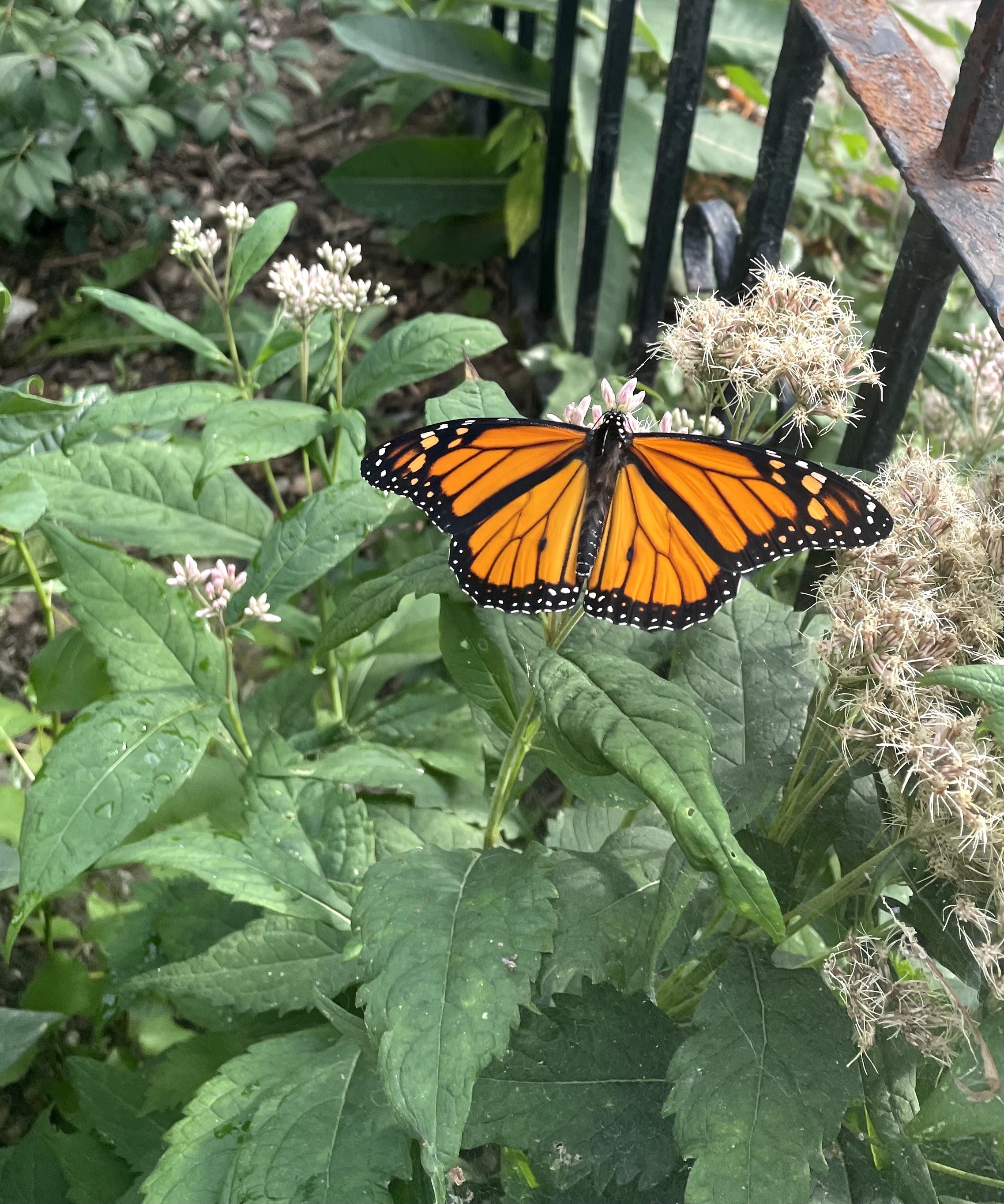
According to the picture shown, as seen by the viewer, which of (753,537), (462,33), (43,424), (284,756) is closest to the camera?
(753,537)

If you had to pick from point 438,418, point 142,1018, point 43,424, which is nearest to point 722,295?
point 438,418

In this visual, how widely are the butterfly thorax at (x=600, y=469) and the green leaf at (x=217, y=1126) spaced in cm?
82

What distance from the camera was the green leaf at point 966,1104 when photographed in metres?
1.08

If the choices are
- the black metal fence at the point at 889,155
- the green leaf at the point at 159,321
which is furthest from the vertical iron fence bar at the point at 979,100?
the green leaf at the point at 159,321

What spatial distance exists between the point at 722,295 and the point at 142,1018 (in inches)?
73.2

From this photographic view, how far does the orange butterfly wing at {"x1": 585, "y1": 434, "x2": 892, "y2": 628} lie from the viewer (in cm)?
136

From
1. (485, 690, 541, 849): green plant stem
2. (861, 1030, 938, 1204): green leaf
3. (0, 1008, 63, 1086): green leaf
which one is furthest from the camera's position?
(0, 1008, 63, 1086): green leaf

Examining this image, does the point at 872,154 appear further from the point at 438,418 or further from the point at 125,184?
the point at 438,418

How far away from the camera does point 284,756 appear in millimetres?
1775

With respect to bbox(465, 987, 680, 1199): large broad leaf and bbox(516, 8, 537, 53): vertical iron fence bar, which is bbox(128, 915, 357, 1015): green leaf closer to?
bbox(465, 987, 680, 1199): large broad leaf

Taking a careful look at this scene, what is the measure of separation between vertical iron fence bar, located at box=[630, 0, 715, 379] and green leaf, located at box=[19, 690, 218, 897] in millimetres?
1233

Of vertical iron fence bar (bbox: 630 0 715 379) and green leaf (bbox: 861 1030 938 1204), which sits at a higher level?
vertical iron fence bar (bbox: 630 0 715 379)

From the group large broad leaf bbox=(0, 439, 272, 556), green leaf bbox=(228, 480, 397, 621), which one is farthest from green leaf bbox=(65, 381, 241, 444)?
green leaf bbox=(228, 480, 397, 621)

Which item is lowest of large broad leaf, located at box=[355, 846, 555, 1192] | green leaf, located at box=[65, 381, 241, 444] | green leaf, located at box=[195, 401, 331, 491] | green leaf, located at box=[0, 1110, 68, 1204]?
green leaf, located at box=[0, 1110, 68, 1204]
